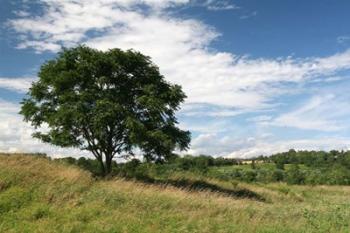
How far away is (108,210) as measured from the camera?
1600 cm

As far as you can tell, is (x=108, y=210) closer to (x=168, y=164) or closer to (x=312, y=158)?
(x=168, y=164)

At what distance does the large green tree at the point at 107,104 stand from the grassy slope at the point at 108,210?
8.07 meters

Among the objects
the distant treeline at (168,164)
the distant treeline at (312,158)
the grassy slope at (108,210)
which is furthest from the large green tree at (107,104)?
the distant treeline at (312,158)

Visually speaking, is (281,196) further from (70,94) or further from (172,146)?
(70,94)

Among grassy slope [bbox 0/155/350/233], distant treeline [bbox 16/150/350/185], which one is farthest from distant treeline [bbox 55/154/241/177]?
grassy slope [bbox 0/155/350/233]

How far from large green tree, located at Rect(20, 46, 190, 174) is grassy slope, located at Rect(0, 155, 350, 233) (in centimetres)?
807

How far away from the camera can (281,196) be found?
1398 inches

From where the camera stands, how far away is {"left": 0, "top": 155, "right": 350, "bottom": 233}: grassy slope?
14172 millimetres

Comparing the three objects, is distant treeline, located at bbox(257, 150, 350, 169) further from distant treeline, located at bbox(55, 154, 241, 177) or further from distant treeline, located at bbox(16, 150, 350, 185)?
distant treeline, located at bbox(55, 154, 241, 177)

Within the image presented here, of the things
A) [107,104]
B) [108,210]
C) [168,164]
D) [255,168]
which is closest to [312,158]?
[255,168]

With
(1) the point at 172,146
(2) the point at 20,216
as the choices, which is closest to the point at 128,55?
(1) the point at 172,146

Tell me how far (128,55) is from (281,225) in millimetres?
19803

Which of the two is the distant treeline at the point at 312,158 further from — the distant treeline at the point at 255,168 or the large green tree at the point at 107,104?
the large green tree at the point at 107,104

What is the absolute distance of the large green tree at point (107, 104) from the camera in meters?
29.7
